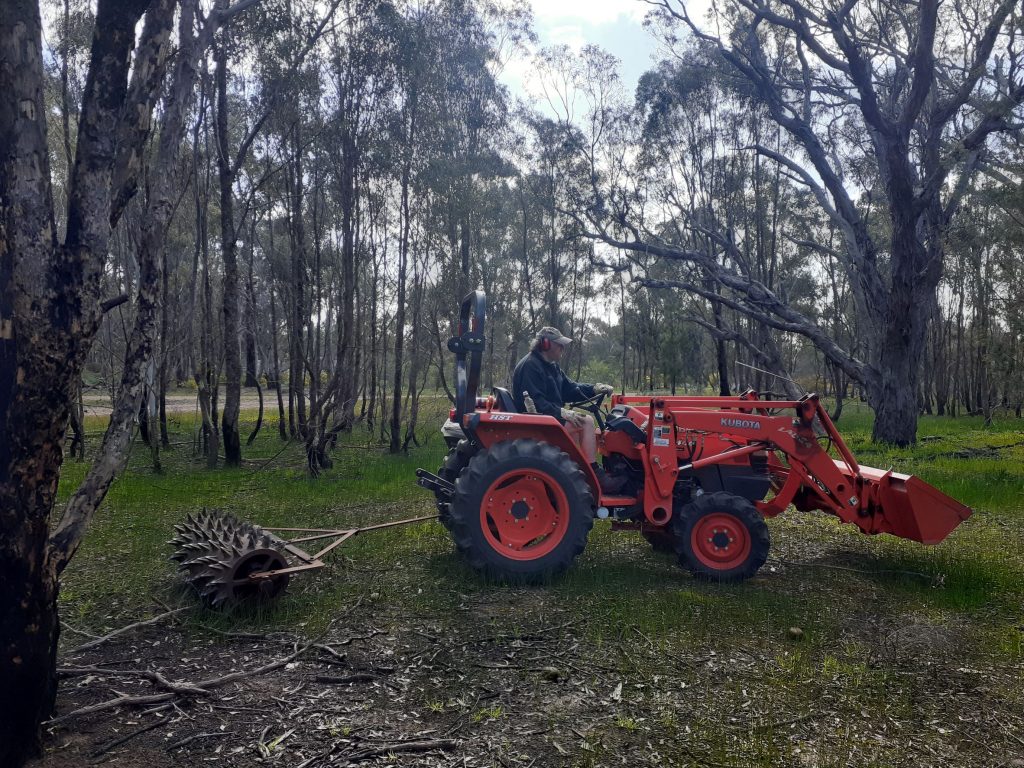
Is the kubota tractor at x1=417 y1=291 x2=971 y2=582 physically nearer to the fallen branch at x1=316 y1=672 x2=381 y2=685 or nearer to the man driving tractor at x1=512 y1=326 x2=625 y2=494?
the man driving tractor at x1=512 y1=326 x2=625 y2=494

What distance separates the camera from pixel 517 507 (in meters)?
5.79

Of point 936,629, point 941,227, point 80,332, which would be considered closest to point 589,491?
point 936,629

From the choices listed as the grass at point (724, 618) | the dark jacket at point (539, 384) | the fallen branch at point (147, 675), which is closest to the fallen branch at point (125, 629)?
the grass at point (724, 618)

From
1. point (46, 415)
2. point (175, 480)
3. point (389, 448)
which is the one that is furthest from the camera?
point (389, 448)

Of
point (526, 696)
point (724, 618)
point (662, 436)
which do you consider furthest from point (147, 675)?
point (662, 436)

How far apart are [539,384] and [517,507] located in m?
1.10

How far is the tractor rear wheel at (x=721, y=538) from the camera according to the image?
223 inches

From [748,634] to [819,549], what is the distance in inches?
109

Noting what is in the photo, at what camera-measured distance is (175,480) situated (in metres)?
11.2

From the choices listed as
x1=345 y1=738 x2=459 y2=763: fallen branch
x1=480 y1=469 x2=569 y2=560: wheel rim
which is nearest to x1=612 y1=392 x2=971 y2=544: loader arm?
x1=480 y1=469 x2=569 y2=560: wheel rim

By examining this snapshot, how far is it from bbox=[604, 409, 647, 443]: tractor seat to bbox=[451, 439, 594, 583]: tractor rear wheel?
69 cm

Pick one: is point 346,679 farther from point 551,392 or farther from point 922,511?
point 922,511

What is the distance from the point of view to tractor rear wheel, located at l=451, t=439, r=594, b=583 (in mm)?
5613

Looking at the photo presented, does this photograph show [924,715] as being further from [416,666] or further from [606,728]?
[416,666]
